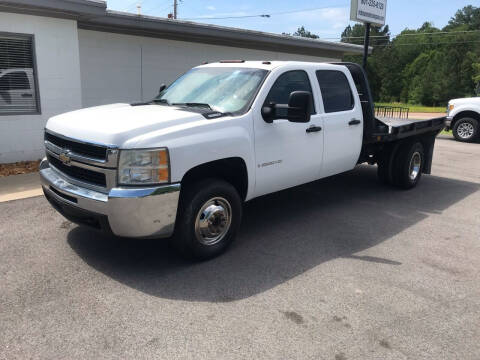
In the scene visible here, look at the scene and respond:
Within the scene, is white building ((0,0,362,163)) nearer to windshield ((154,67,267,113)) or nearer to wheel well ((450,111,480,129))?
windshield ((154,67,267,113))

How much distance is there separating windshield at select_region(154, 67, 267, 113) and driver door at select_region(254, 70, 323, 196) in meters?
0.23

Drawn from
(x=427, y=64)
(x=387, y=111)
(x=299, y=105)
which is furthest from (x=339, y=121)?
(x=427, y=64)

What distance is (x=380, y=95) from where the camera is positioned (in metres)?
75.9

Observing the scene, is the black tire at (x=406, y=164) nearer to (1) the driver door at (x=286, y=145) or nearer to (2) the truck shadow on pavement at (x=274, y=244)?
(2) the truck shadow on pavement at (x=274, y=244)

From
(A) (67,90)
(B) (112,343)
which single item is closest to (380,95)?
(A) (67,90)

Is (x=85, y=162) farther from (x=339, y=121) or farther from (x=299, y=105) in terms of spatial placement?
(x=339, y=121)

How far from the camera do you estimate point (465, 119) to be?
46.9 feet

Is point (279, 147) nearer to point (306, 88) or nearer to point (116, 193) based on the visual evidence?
point (306, 88)

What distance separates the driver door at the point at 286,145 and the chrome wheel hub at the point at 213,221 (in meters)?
0.53

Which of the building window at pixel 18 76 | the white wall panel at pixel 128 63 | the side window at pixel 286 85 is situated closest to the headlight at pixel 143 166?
the side window at pixel 286 85

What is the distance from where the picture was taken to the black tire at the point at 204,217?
13.2 feet

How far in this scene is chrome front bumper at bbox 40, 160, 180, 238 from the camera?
12.0 ft

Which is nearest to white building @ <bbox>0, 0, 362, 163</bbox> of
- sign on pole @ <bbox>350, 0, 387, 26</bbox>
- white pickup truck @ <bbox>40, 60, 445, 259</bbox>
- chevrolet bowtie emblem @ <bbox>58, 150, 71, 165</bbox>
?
sign on pole @ <bbox>350, 0, 387, 26</bbox>

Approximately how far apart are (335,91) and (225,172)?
87.8 inches
